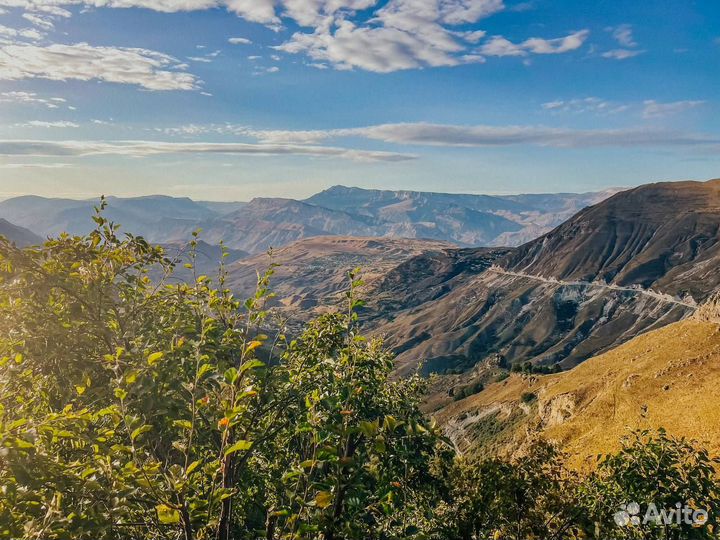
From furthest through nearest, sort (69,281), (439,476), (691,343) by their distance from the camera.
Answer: (691,343) < (439,476) < (69,281)

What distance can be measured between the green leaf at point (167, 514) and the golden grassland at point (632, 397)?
30.7 metres

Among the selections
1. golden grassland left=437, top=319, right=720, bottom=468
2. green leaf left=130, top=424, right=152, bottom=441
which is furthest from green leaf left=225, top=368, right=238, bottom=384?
golden grassland left=437, top=319, right=720, bottom=468

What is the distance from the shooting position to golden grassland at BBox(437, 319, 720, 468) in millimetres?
57219

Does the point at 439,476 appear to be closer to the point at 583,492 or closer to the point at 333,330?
the point at 583,492

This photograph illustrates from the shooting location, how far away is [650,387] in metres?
80.4

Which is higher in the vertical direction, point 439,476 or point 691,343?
point 439,476

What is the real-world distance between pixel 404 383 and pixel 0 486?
7.86 meters

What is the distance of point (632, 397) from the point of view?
8062cm

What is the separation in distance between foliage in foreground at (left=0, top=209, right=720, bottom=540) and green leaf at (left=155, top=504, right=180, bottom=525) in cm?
3

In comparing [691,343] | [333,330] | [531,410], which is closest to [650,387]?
[691,343]

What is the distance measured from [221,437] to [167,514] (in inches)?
145
